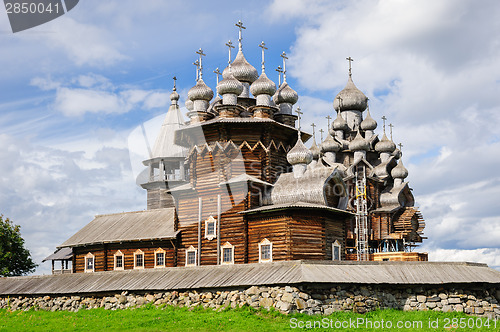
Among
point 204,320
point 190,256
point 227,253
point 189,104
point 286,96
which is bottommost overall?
point 204,320

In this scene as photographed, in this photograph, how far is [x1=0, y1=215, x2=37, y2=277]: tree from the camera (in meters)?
41.6

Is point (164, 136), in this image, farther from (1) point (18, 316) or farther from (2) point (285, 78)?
(1) point (18, 316)

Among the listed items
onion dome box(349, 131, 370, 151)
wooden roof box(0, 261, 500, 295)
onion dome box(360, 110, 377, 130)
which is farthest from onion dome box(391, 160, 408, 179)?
wooden roof box(0, 261, 500, 295)

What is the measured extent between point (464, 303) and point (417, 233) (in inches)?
799

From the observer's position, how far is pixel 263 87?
2962cm

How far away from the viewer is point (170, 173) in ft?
145

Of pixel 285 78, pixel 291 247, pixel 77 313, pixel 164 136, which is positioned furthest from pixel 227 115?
pixel 164 136

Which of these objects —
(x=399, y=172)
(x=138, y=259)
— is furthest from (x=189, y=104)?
(x=399, y=172)

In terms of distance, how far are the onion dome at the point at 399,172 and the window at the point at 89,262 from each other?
71.3 feet

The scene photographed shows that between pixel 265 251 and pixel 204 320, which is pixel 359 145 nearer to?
pixel 265 251

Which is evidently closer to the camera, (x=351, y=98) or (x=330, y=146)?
(x=330, y=146)

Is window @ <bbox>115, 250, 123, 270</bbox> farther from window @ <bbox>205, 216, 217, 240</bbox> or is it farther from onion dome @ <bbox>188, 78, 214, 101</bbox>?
onion dome @ <bbox>188, 78, 214, 101</bbox>

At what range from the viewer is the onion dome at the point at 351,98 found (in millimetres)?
45750

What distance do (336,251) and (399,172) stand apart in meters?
17.1
